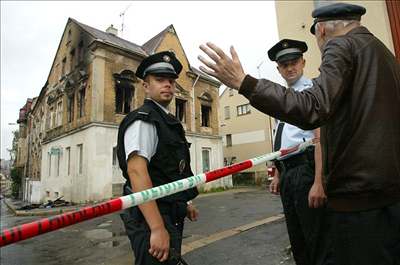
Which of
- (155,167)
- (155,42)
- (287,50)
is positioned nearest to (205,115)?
(155,42)

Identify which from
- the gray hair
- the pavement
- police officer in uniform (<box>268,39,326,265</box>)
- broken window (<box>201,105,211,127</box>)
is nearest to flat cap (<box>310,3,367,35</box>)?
the gray hair

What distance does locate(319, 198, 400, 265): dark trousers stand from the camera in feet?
4.45

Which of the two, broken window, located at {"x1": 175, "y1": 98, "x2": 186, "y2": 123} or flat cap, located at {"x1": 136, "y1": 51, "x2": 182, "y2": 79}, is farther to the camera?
broken window, located at {"x1": 175, "y1": 98, "x2": 186, "y2": 123}

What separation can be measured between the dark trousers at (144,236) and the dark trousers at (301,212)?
1.01 m

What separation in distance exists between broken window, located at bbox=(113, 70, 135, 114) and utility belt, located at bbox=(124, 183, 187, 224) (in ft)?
52.6

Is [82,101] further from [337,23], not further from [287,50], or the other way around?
[337,23]

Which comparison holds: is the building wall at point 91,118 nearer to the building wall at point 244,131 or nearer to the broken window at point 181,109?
the broken window at point 181,109

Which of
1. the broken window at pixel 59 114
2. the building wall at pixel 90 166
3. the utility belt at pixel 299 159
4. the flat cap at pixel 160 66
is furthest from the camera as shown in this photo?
the broken window at pixel 59 114

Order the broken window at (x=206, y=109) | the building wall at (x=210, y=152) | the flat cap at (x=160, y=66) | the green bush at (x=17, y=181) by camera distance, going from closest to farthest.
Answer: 1. the flat cap at (x=160, y=66)
2. the building wall at (x=210, y=152)
3. the broken window at (x=206, y=109)
4. the green bush at (x=17, y=181)

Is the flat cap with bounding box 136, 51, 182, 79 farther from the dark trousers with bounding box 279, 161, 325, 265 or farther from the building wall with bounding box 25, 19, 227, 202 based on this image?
the building wall with bounding box 25, 19, 227, 202

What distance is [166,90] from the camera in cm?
218

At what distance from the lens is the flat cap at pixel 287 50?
8.99 ft

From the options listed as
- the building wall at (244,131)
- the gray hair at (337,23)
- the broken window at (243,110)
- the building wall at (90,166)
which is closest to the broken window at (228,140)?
the building wall at (244,131)

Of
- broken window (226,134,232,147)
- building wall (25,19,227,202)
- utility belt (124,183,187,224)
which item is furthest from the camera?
broken window (226,134,232,147)
